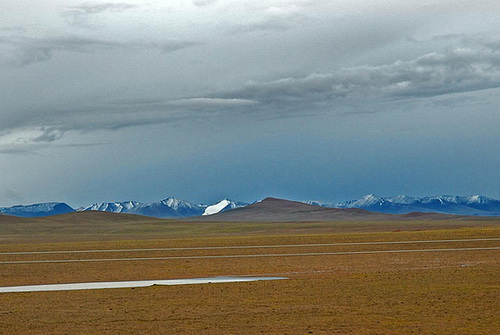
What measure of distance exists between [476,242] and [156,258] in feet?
85.2

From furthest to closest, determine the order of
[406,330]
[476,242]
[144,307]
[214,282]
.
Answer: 1. [476,242]
2. [214,282]
3. [144,307]
4. [406,330]

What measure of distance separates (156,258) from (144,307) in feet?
85.5

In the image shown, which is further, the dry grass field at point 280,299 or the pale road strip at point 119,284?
the pale road strip at point 119,284

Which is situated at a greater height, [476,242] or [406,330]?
[406,330]

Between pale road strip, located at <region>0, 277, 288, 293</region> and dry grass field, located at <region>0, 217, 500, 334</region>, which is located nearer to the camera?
dry grass field, located at <region>0, 217, 500, 334</region>

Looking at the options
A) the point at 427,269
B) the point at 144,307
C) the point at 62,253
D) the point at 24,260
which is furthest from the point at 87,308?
the point at 62,253

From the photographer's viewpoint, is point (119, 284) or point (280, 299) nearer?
point (280, 299)

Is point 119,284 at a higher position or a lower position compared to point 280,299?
lower

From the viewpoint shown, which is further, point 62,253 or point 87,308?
point 62,253

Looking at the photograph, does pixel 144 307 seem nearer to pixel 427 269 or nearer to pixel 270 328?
pixel 270 328

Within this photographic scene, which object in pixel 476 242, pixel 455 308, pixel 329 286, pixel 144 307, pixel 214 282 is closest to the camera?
pixel 455 308

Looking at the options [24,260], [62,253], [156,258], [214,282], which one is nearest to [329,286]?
[214,282]

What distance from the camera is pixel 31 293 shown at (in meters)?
28.9

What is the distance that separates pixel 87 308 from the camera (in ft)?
75.8
